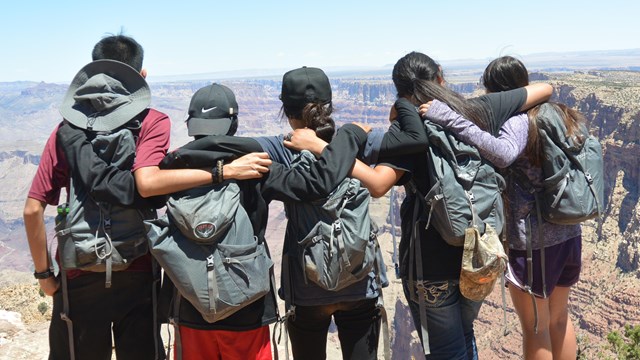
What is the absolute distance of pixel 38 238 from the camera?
2.89 m

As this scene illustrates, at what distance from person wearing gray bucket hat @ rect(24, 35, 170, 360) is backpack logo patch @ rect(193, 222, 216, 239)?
46 cm

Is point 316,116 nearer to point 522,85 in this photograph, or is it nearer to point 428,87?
point 428,87

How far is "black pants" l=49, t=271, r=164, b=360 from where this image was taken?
2.87 metres

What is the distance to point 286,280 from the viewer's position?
279 centimetres

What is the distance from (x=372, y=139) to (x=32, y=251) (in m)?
1.86

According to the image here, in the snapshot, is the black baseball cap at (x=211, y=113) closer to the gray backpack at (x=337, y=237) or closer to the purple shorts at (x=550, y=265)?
the gray backpack at (x=337, y=237)

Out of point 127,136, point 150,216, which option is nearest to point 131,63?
point 127,136

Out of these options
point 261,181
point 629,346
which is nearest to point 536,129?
point 261,181

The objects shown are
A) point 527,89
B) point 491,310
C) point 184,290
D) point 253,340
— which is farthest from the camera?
point 491,310

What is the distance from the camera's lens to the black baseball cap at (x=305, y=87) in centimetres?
269

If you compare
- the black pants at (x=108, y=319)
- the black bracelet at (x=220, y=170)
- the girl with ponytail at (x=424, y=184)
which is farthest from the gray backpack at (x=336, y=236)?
the black pants at (x=108, y=319)

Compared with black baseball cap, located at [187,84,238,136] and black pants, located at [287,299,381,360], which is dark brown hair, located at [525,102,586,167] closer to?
black pants, located at [287,299,381,360]

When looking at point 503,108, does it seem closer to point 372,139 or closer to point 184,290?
point 372,139

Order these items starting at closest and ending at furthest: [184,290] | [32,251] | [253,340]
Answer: [184,290]
[253,340]
[32,251]
